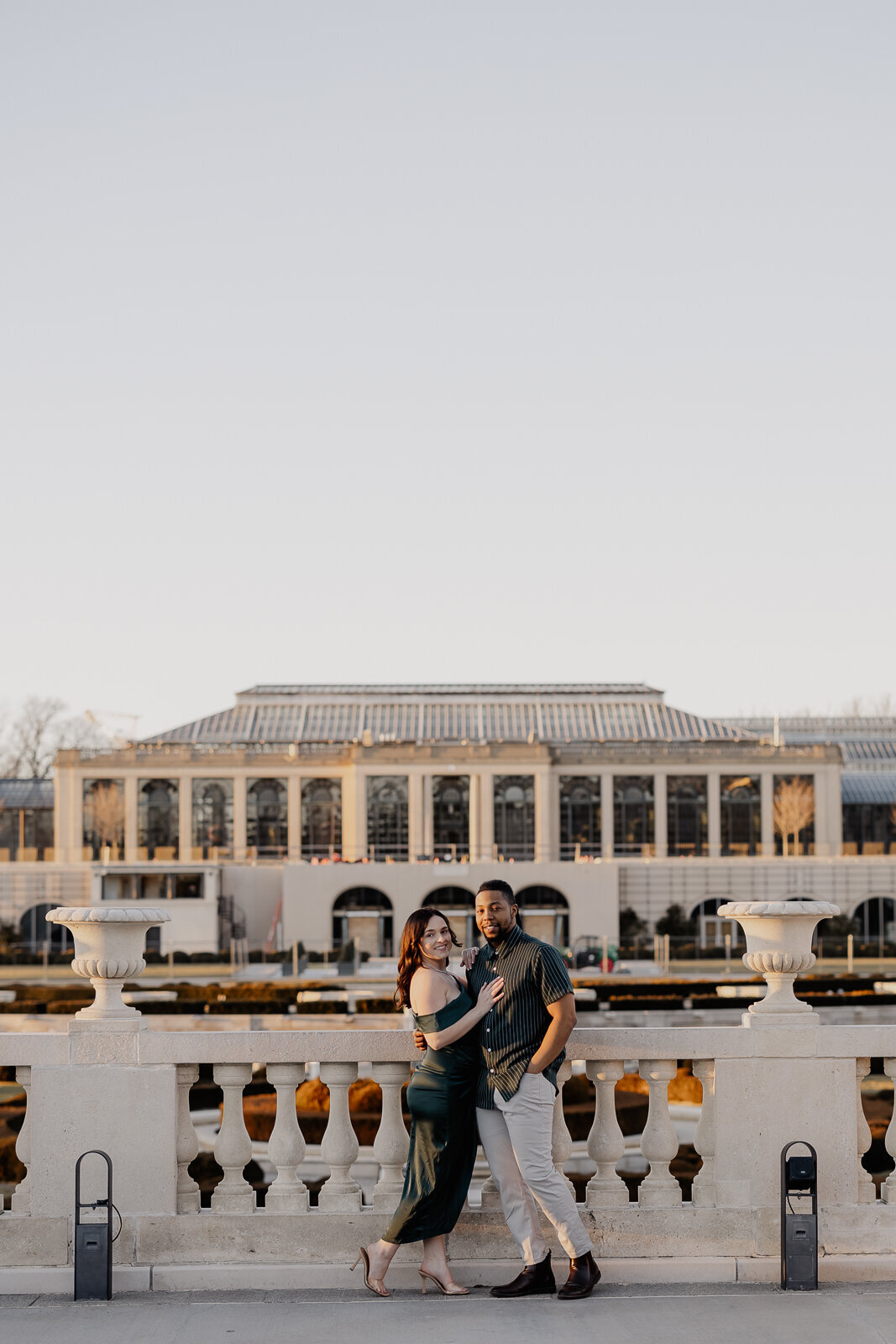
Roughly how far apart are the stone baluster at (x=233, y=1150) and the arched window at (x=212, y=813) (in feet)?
252

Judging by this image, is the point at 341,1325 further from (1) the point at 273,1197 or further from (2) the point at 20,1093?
(2) the point at 20,1093

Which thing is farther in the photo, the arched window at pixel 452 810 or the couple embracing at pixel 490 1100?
the arched window at pixel 452 810

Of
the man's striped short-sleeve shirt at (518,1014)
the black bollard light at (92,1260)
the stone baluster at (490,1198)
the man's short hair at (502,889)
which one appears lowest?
the black bollard light at (92,1260)

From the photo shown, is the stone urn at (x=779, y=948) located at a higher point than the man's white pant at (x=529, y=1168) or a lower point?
higher

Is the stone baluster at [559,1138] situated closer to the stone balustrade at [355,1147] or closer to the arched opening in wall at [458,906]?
the stone balustrade at [355,1147]

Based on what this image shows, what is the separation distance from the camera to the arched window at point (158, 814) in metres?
84.3

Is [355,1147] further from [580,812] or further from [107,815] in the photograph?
[580,812]

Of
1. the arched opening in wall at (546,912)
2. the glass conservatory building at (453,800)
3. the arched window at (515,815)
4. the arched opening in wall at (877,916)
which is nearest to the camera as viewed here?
the arched opening in wall at (546,912)

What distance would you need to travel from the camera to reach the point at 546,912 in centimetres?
7138

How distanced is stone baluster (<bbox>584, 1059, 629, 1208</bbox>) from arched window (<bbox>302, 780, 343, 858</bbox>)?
76704 millimetres

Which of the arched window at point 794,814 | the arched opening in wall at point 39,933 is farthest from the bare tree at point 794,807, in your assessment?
the arched opening in wall at point 39,933

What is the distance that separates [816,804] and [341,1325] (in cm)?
7935

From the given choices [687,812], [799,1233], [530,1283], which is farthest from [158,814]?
[799,1233]

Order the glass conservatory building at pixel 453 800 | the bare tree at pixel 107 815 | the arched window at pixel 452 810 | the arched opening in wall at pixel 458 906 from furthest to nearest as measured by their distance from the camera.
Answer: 1. the arched window at pixel 452 810
2. the glass conservatory building at pixel 453 800
3. the bare tree at pixel 107 815
4. the arched opening in wall at pixel 458 906
